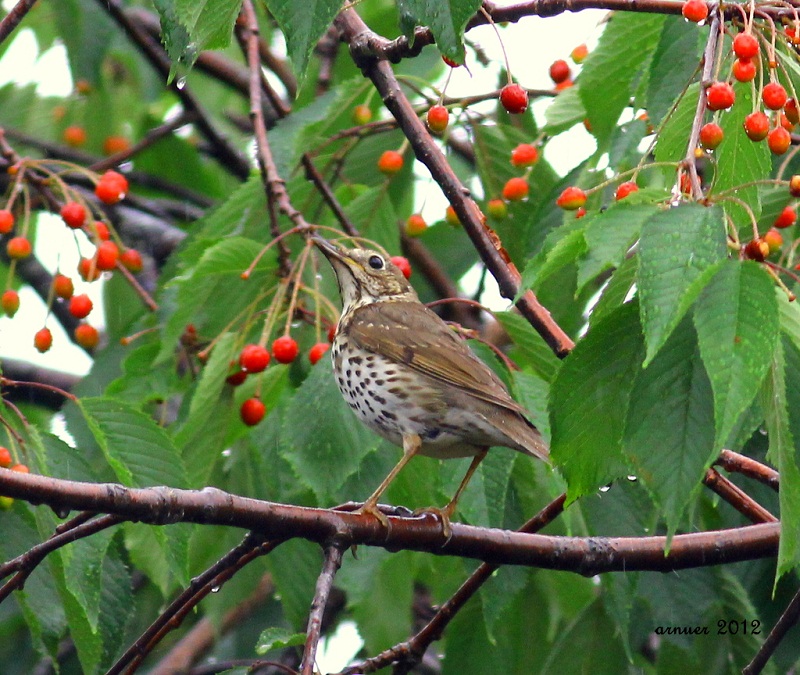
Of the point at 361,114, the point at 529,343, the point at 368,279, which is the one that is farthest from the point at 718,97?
the point at 368,279

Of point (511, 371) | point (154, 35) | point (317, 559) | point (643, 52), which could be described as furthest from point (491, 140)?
point (154, 35)

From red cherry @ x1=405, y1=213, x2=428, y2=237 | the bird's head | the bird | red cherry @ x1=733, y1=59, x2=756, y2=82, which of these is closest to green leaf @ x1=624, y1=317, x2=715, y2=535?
red cherry @ x1=733, y1=59, x2=756, y2=82

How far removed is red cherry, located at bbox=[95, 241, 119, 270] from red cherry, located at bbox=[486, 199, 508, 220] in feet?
5.22

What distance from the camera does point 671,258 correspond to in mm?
2158

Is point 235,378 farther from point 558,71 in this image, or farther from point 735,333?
point 735,333

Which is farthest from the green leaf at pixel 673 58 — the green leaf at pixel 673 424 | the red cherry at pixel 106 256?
the red cherry at pixel 106 256

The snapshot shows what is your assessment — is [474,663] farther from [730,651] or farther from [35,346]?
[35,346]

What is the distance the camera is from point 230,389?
14.0 feet

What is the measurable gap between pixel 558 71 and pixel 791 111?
2.17m

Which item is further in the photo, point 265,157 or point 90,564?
point 265,157

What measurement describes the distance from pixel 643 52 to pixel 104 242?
2.26 metres

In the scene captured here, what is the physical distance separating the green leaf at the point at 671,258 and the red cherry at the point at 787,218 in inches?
76.9

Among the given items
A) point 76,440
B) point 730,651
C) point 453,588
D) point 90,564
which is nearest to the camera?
point 90,564

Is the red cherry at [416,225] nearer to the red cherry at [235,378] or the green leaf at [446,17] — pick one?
the red cherry at [235,378]
